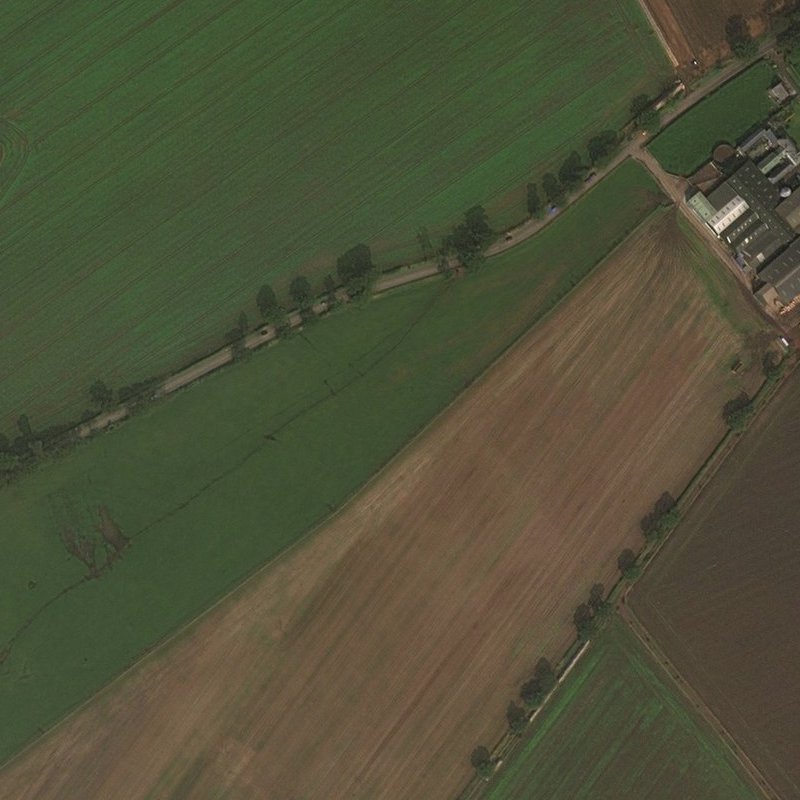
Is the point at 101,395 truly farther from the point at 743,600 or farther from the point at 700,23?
the point at 700,23

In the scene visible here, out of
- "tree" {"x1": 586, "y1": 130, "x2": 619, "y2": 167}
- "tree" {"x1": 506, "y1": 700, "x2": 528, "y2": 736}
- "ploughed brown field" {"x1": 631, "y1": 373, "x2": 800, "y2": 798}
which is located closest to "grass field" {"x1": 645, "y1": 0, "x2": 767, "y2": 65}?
"tree" {"x1": 586, "y1": 130, "x2": 619, "y2": 167}

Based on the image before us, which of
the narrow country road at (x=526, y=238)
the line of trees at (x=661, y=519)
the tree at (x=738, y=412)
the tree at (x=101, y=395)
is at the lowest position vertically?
the line of trees at (x=661, y=519)

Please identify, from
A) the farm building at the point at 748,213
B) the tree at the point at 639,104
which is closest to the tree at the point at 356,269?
the tree at the point at 639,104

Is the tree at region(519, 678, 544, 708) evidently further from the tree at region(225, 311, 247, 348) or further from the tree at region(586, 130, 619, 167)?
the tree at region(586, 130, 619, 167)

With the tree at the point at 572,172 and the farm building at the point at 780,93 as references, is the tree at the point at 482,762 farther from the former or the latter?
the farm building at the point at 780,93

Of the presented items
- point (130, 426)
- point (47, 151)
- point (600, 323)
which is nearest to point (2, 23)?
point (47, 151)

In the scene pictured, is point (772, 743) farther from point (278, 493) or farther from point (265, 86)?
point (265, 86)

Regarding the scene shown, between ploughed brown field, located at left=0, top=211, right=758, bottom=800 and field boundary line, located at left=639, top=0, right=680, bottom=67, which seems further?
field boundary line, located at left=639, top=0, right=680, bottom=67
